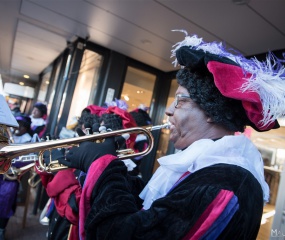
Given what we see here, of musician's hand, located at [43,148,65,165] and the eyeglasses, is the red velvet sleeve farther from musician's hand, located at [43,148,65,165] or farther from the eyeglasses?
the eyeglasses

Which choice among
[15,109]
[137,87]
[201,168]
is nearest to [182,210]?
[201,168]

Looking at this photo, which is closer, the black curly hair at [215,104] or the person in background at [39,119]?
the black curly hair at [215,104]

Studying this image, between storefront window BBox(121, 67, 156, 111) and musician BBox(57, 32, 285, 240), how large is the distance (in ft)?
12.8

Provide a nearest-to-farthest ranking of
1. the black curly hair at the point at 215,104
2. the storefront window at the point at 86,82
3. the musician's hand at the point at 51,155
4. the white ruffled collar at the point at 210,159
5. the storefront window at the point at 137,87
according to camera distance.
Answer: the white ruffled collar at the point at 210,159 < the black curly hair at the point at 215,104 < the musician's hand at the point at 51,155 < the storefront window at the point at 86,82 < the storefront window at the point at 137,87

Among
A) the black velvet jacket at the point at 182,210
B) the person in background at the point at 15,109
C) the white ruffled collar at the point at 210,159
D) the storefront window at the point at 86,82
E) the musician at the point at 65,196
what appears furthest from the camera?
the storefront window at the point at 86,82

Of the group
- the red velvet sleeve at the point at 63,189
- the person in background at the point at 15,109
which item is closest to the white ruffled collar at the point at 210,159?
the red velvet sleeve at the point at 63,189

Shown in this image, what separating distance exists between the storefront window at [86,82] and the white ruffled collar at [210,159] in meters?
3.83

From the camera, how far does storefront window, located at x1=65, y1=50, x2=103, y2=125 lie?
4609 millimetres

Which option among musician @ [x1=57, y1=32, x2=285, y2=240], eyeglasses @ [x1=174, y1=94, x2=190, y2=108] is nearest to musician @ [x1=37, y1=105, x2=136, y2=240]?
musician @ [x1=57, y1=32, x2=285, y2=240]

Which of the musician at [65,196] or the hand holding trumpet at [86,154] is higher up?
the hand holding trumpet at [86,154]

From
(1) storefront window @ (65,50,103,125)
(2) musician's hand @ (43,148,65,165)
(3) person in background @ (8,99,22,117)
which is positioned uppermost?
(1) storefront window @ (65,50,103,125)

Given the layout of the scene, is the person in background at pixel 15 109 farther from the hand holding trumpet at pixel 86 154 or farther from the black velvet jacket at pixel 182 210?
the black velvet jacket at pixel 182 210

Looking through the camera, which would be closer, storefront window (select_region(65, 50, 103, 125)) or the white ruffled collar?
the white ruffled collar

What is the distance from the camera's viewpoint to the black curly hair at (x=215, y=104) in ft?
3.36
